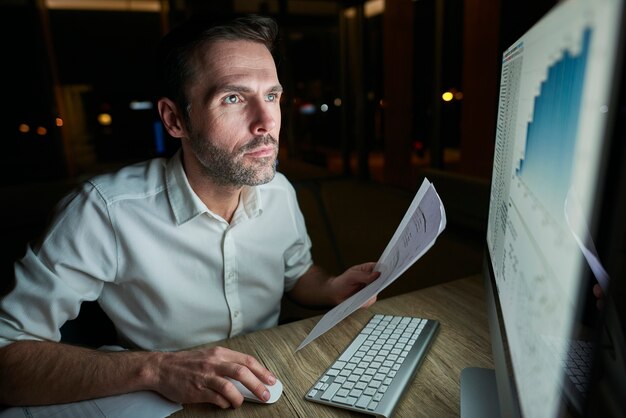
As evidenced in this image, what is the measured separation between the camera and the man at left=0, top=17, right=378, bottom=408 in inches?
37.1

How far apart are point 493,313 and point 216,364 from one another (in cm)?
46

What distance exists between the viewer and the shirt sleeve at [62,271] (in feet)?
2.87

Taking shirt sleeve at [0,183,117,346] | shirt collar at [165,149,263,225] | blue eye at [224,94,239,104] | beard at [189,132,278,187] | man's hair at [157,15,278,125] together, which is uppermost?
man's hair at [157,15,278,125]

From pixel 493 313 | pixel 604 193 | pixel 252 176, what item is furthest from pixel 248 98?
pixel 604 193

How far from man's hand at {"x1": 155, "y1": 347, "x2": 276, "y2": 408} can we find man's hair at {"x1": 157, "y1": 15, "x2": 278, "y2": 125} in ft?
2.02

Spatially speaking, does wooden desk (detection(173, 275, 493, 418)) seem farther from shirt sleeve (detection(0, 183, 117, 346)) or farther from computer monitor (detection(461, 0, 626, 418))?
shirt sleeve (detection(0, 183, 117, 346))

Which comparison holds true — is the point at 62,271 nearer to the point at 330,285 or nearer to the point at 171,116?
the point at 171,116

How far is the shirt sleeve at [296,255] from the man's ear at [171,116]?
1.22ft

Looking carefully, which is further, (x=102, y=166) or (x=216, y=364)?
(x=102, y=166)

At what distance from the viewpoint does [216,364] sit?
29.2 inches

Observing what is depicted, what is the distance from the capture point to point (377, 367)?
2.57 feet

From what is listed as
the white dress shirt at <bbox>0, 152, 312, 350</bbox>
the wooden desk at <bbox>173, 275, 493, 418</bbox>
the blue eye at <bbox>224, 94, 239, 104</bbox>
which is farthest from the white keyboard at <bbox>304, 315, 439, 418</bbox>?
the blue eye at <bbox>224, 94, 239, 104</bbox>

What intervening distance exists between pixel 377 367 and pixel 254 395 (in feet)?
0.74

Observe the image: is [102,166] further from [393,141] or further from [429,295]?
[429,295]
